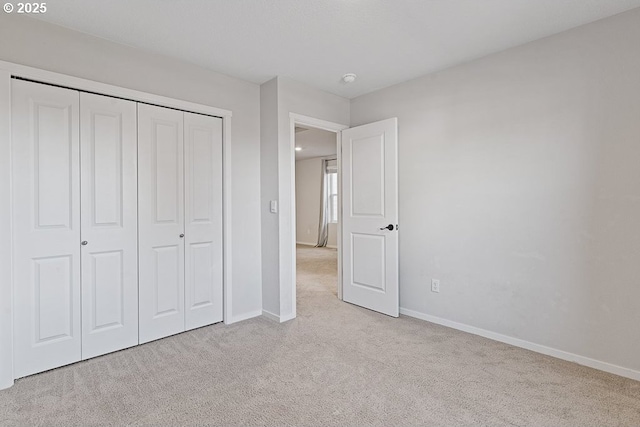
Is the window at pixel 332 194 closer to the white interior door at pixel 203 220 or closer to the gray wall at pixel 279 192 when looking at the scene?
the gray wall at pixel 279 192

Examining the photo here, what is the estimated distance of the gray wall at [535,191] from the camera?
7.25 ft

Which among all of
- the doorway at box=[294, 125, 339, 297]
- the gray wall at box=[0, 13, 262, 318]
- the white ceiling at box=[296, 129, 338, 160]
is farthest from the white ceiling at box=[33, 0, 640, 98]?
the doorway at box=[294, 125, 339, 297]

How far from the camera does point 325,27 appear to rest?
236 cm

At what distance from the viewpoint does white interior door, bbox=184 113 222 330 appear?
9.77ft

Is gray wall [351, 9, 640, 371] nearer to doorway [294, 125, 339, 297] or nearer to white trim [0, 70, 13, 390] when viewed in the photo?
white trim [0, 70, 13, 390]

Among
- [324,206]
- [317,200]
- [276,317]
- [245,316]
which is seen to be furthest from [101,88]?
[317,200]

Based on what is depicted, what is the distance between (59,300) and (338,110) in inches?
123

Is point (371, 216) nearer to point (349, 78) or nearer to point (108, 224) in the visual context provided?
point (349, 78)

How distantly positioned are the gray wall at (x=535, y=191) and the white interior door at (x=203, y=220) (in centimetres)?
187

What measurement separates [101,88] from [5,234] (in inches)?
46.2

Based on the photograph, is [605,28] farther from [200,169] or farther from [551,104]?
[200,169]

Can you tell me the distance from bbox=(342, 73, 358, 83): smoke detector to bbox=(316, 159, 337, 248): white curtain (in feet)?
17.5

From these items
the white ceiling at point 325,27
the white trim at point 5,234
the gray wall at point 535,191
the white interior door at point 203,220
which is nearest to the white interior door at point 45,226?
the white trim at point 5,234

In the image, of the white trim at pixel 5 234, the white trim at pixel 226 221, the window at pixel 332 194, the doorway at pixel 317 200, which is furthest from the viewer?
the window at pixel 332 194
